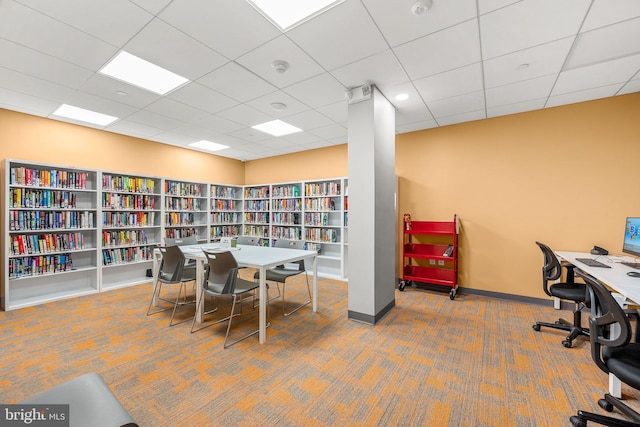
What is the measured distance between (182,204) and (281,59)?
168 inches

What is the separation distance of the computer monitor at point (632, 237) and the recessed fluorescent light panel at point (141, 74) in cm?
520

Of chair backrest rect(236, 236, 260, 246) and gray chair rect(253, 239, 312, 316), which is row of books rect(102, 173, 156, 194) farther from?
gray chair rect(253, 239, 312, 316)

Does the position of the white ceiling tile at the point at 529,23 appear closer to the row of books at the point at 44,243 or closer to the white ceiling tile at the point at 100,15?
the white ceiling tile at the point at 100,15

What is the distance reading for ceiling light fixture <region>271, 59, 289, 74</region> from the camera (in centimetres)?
269

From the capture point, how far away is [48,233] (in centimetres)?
414

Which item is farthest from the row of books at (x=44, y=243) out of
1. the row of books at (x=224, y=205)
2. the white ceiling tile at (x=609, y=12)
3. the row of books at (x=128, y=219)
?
the white ceiling tile at (x=609, y=12)

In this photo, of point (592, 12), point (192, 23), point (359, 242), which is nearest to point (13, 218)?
point (192, 23)

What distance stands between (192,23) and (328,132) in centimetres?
302

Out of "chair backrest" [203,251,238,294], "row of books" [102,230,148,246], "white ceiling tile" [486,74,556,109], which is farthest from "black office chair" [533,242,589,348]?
"row of books" [102,230,148,246]

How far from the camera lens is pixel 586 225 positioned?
361 cm

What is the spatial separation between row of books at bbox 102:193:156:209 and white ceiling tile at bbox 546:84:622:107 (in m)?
6.83

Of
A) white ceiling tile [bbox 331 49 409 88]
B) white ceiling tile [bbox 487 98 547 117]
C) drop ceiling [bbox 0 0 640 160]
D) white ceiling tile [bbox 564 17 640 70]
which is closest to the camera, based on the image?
drop ceiling [bbox 0 0 640 160]

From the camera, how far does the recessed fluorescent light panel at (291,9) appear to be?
1966mm

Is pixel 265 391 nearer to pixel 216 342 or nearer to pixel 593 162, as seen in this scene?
pixel 216 342
